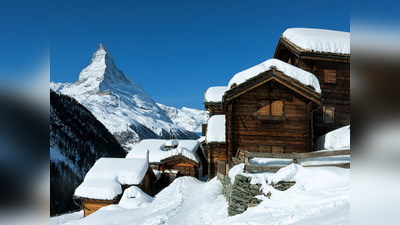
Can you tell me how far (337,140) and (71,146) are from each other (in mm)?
81539

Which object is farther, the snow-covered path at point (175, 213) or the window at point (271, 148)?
the window at point (271, 148)

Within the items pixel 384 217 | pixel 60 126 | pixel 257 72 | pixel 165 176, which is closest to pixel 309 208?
pixel 384 217

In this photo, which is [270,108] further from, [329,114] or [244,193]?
[244,193]

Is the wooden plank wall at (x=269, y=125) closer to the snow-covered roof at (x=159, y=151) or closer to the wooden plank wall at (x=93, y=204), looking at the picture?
the wooden plank wall at (x=93, y=204)

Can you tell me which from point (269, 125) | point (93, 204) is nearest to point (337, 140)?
point (269, 125)

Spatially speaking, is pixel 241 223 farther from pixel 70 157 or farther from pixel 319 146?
pixel 70 157

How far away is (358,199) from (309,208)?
5590mm

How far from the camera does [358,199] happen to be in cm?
175

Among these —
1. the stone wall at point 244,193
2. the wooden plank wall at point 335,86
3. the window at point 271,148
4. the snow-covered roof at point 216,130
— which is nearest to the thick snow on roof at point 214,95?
the snow-covered roof at point 216,130

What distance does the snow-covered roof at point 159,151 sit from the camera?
31703mm

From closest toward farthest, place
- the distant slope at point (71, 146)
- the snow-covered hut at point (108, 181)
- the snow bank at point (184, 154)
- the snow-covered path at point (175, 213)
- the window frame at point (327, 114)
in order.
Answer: the snow-covered path at point (175, 213), the window frame at point (327, 114), the snow-covered hut at point (108, 181), the snow bank at point (184, 154), the distant slope at point (71, 146)

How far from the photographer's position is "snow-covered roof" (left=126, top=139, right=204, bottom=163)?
3170 centimetres

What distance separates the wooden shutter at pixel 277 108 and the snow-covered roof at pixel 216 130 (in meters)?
6.64

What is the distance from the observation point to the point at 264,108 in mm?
15047
